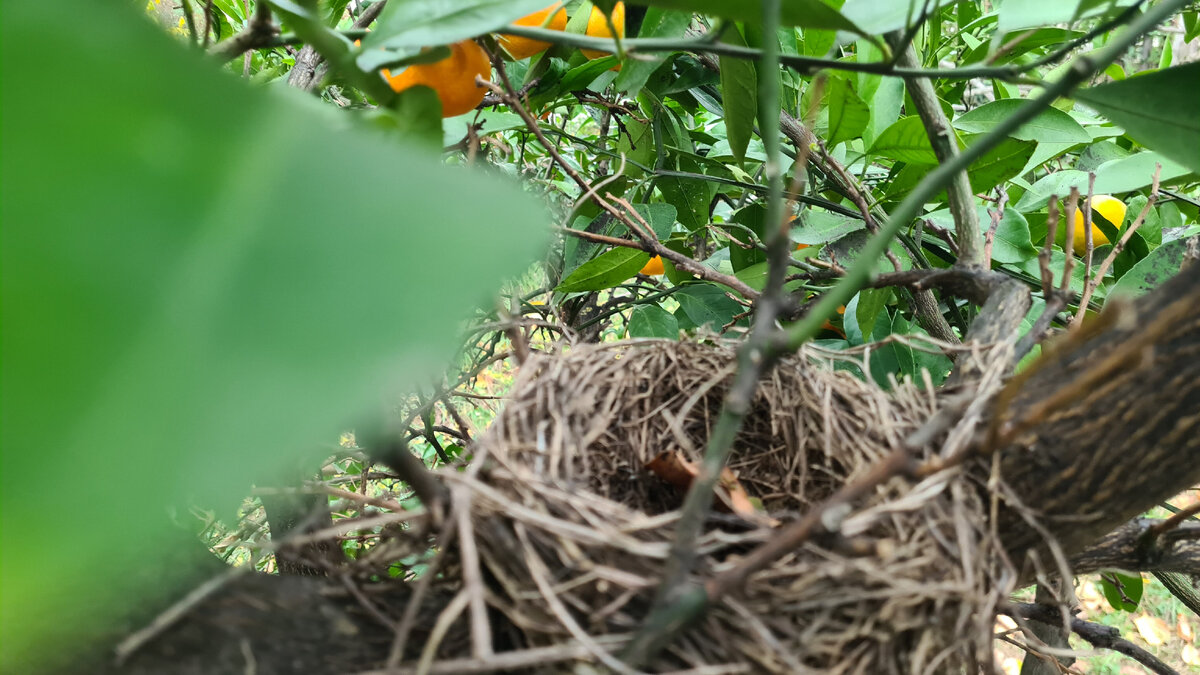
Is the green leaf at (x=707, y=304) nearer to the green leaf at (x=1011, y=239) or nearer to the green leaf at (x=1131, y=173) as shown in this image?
the green leaf at (x=1011, y=239)

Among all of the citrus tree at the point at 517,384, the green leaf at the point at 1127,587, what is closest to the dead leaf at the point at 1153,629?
the green leaf at the point at 1127,587

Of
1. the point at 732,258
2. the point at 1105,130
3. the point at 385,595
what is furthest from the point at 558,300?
the point at 1105,130

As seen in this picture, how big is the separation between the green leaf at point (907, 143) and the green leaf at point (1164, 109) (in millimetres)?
255

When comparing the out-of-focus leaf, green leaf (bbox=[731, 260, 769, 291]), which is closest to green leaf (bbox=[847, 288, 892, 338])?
the out-of-focus leaf

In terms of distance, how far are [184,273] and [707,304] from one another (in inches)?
32.6

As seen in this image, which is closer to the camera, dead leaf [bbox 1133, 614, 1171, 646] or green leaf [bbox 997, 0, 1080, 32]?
green leaf [bbox 997, 0, 1080, 32]

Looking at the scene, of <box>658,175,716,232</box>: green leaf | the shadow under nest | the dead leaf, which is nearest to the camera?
the shadow under nest

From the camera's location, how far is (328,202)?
206mm

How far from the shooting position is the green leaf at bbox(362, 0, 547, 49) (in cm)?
41

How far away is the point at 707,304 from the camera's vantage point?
97cm

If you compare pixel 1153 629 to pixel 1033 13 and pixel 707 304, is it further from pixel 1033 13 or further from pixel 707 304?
pixel 1033 13

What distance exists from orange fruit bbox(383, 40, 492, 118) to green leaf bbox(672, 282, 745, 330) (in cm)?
45

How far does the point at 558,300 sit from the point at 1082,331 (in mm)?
886

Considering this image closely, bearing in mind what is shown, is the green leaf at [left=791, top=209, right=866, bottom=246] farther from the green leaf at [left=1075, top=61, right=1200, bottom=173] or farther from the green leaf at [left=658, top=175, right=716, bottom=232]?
the green leaf at [left=1075, top=61, right=1200, bottom=173]
